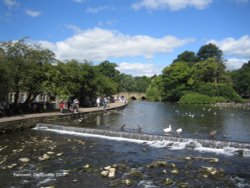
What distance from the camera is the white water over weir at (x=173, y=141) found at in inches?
800

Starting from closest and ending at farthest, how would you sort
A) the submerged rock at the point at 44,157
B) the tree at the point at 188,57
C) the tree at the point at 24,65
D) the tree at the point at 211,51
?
the submerged rock at the point at 44,157 → the tree at the point at 24,65 → the tree at the point at 211,51 → the tree at the point at 188,57

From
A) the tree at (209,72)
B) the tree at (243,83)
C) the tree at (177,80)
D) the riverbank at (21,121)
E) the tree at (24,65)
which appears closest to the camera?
the riverbank at (21,121)

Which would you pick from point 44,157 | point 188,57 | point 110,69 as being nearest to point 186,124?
point 44,157

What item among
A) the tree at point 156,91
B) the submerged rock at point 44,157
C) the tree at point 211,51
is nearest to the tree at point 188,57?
the tree at point 211,51

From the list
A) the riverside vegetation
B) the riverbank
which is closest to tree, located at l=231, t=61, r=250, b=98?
the riverside vegetation

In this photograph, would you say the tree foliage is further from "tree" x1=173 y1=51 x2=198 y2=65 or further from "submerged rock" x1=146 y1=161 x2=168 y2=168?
"submerged rock" x1=146 y1=161 x2=168 y2=168

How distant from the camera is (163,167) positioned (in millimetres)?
16219

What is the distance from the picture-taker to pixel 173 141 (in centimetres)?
2262

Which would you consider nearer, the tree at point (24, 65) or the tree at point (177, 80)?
the tree at point (24, 65)

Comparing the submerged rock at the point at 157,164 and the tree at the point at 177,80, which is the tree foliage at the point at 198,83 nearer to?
the tree at the point at 177,80

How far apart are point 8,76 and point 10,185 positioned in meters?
17.4

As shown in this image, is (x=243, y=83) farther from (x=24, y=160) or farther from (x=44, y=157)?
(x=24, y=160)

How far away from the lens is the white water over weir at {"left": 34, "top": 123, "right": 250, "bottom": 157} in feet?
66.6

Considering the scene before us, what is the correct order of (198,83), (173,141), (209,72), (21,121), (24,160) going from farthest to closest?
(209,72), (198,83), (21,121), (173,141), (24,160)
